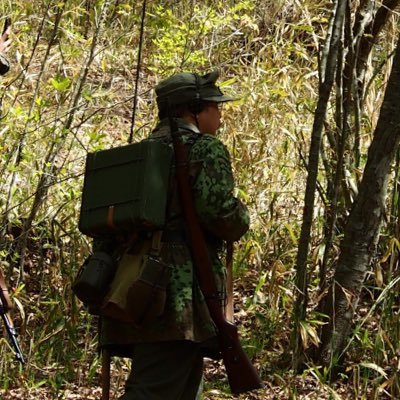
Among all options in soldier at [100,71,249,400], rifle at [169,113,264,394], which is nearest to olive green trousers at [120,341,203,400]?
soldier at [100,71,249,400]

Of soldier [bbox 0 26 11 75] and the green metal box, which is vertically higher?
soldier [bbox 0 26 11 75]

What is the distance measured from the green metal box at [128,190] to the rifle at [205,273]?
0.21 ft

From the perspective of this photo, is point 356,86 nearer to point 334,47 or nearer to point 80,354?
point 334,47

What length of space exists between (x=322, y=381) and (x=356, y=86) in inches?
84.9

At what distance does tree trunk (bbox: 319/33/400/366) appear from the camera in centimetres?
508

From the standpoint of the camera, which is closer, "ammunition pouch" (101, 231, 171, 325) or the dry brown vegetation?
"ammunition pouch" (101, 231, 171, 325)

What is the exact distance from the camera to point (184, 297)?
3.63 metres

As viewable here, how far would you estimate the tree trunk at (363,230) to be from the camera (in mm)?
5078

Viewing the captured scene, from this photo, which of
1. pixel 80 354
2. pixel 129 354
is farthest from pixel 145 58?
pixel 129 354

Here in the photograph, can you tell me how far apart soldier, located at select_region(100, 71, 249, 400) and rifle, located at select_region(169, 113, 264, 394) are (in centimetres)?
3

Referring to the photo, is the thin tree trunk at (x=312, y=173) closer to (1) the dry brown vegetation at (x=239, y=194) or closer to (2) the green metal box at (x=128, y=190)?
(1) the dry brown vegetation at (x=239, y=194)

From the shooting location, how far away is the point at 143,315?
3.54 metres

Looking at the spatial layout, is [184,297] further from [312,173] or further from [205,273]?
[312,173]

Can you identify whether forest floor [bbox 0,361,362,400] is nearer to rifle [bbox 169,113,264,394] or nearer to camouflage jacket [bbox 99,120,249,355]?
rifle [bbox 169,113,264,394]
